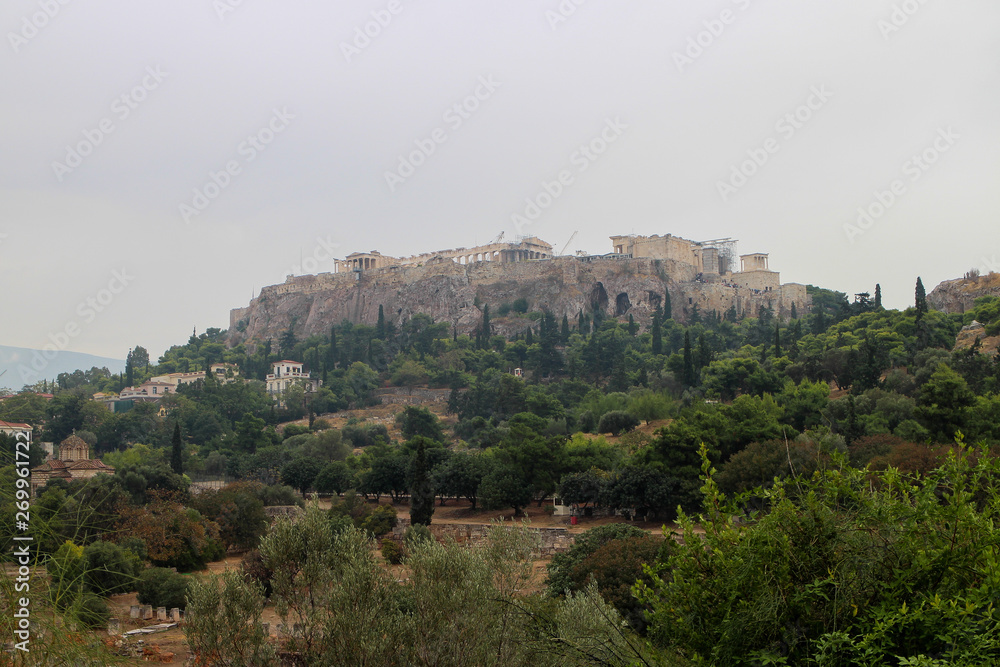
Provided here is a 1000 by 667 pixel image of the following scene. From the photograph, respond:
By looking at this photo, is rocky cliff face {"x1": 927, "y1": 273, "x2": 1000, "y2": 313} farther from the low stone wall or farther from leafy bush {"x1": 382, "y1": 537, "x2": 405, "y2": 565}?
leafy bush {"x1": 382, "y1": 537, "x2": 405, "y2": 565}

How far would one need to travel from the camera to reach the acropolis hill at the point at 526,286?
85.1 meters

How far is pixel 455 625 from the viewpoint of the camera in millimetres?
9867

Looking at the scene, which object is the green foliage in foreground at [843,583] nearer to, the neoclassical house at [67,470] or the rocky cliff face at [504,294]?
the neoclassical house at [67,470]

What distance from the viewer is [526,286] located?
3516 inches

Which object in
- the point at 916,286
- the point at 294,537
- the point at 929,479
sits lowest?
the point at 294,537

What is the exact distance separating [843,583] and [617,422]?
123ft

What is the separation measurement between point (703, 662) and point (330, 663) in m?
4.74

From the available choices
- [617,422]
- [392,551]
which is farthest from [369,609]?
[617,422]

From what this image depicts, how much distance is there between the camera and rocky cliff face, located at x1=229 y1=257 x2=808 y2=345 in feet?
277

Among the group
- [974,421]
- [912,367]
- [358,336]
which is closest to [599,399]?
[912,367]

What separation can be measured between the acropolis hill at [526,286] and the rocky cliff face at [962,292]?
998 inches

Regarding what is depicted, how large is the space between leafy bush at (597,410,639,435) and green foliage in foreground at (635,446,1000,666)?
36136mm

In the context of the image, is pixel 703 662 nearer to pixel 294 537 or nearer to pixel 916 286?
pixel 294 537
